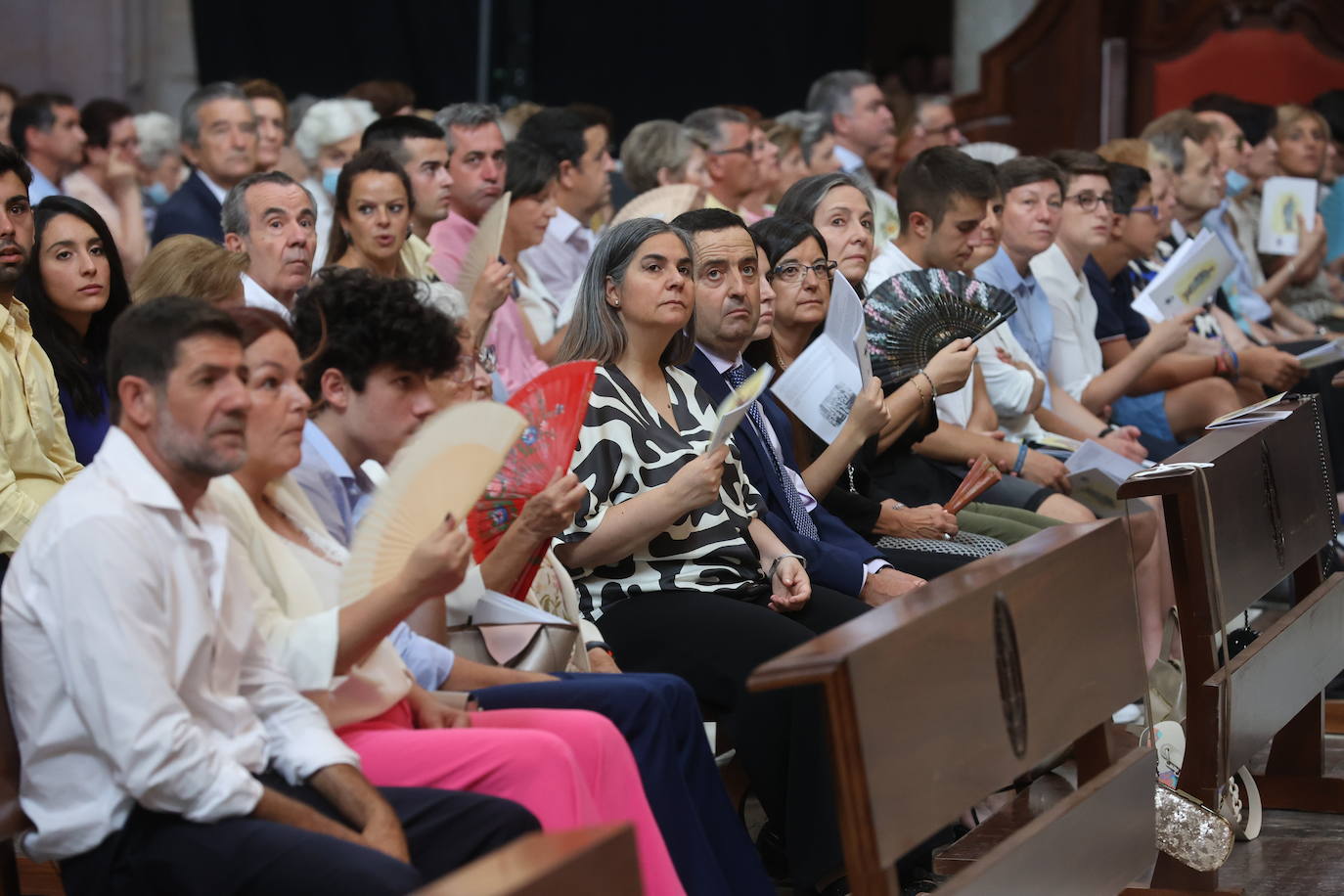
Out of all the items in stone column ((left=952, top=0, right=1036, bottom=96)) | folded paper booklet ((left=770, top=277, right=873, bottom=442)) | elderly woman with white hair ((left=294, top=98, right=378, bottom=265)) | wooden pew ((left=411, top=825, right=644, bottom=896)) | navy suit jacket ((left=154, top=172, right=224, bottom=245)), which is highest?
stone column ((left=952, top=0, right=1036, bottom=96))

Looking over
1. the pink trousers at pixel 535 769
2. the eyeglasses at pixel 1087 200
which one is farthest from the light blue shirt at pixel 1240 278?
the pink trousers at pixel 535 769

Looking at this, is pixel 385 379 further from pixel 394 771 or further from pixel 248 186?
pixel 248 186

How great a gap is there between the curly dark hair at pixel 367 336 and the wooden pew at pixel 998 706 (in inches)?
34.3

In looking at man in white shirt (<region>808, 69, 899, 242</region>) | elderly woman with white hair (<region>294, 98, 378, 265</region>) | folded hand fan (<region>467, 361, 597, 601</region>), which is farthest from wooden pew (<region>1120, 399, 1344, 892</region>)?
man in white shirt (<region>808, 69, 899, 242</region>)

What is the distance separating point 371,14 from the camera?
1135 cm

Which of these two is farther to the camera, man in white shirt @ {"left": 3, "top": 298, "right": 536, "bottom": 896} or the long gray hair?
the long gray hair

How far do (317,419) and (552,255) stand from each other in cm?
319

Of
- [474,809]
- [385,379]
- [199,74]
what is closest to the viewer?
[474,809]

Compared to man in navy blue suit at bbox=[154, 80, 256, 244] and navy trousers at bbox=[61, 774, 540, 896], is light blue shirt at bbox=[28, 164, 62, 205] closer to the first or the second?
man in navy blue suit at bbox=[154, 80, 256, 244]

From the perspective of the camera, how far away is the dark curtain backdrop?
11398mm

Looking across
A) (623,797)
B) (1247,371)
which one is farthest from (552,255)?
(623,797)

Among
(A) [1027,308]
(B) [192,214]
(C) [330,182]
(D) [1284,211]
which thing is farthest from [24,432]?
(D) [1284,211]

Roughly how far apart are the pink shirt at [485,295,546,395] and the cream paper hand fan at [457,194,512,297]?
1.03 feet

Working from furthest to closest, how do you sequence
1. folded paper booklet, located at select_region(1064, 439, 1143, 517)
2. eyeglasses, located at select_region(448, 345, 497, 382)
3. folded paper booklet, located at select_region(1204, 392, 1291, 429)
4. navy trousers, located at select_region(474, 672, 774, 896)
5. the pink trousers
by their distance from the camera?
folded paper booklet, located at select_region(1064, 439, 1143, 517), folded paper booklet, located at select_region(1204, 392, 1291, 429), eyeglasses, located at select_region(448, 345, 497, 382), navy trousers, located at select_region(474, 672, 774, 896), the pink trousers
